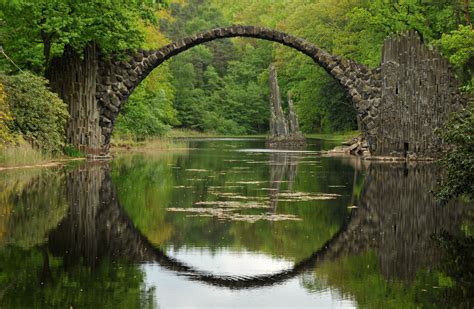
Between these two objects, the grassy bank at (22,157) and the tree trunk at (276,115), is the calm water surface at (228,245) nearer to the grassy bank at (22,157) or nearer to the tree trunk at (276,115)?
the grassy bank at (22,157)

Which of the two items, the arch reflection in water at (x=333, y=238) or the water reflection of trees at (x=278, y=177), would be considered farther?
the water reflection of trees at (x=278, y=177)

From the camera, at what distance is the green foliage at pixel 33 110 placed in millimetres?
26000

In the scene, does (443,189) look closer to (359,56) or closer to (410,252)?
(410,252)

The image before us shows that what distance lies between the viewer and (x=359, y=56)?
1932 inches

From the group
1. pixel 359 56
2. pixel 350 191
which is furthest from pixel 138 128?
pixel 350 191

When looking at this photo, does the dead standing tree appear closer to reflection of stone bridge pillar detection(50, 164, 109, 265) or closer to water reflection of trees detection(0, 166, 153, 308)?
reflection of stone bridge pillar detection(50, 164, 109, 265)

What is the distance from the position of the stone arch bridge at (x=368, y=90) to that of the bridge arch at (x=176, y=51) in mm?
38

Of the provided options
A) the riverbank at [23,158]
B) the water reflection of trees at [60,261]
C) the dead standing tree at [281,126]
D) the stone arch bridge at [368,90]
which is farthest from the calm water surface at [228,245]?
the dead standing tree at [281,126]

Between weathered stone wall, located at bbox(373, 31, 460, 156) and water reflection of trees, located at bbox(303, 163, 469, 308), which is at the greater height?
weathered stone wall, located at bbox(373, 31, 460, 156)

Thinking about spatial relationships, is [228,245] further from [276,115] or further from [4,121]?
[276,115]

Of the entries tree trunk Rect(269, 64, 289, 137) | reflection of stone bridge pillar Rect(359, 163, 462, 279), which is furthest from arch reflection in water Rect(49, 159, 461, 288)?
tree trunk Rect(269, 64, 289, 137)

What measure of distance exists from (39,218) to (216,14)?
352ft

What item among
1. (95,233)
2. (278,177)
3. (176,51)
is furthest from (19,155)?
(95,233)

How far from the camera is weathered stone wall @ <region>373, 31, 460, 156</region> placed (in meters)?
30.4
